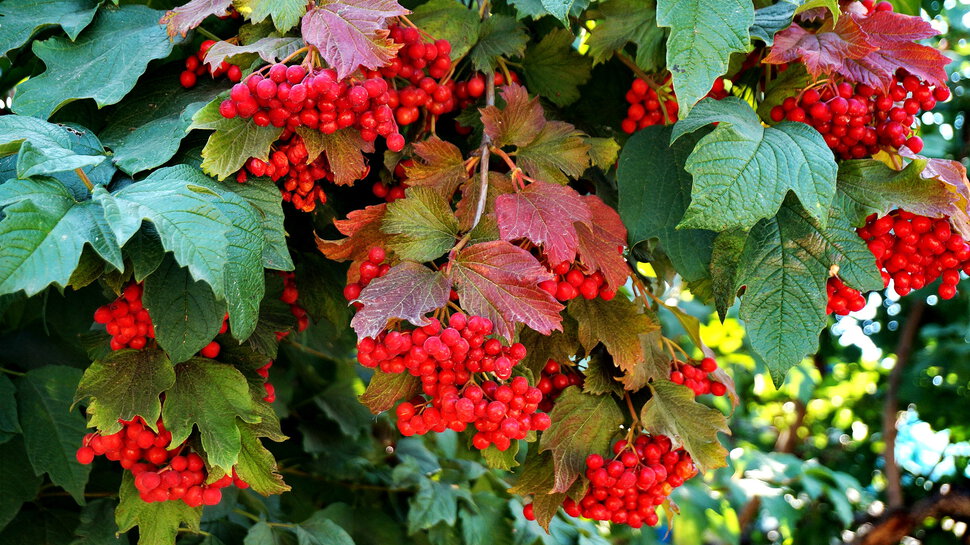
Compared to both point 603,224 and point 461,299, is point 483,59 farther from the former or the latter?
point 461,299

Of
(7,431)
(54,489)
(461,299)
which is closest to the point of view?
(461,299)

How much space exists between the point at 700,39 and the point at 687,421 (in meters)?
0.55

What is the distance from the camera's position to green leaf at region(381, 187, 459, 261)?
3.46ft

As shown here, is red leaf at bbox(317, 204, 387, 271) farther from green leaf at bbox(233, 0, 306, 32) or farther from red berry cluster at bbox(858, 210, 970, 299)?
red berry cluster at bbox(858, 210, 970, 299)

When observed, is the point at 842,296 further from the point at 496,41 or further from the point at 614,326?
the point at 496,41

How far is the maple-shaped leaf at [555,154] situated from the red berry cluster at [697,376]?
378 mm

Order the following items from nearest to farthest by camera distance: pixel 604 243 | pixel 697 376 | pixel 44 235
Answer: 1. pixel 44 235
2. pixel 604 243
3. pixel 697 376

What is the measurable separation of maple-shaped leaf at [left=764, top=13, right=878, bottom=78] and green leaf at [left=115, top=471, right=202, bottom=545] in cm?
103

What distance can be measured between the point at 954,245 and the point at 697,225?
1.35 feet

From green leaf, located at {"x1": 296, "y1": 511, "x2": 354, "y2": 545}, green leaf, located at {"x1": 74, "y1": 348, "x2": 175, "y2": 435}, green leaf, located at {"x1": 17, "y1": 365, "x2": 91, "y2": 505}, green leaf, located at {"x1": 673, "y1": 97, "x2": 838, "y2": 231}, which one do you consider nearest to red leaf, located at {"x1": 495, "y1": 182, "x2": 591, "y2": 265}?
Result: green leaf, located at {"x1": 673, "y1": 97, "x2": 838, "y2": 231}

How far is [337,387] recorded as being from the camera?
212 cm

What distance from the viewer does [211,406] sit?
1145mm

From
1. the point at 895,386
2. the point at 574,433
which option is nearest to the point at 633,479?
the point at 574,433

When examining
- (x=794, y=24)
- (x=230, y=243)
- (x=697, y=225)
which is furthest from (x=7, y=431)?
(x=794, y=24)
